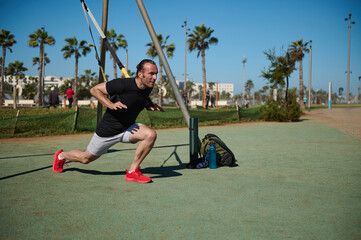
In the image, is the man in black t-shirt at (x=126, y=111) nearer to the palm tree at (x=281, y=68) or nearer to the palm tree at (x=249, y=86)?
the palm tree at (x=281, y=68)

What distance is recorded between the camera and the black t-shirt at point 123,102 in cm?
442

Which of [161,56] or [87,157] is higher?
[161,56]

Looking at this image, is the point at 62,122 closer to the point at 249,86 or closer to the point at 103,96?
the point at 103,96

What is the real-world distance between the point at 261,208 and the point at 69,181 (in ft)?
9.83

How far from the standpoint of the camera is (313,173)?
5.53m

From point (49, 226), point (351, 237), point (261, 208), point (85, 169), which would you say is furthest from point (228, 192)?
point (85, 169)

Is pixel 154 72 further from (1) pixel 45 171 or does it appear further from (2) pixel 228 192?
(1) pixel 45 171

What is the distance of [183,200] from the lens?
3.94 m

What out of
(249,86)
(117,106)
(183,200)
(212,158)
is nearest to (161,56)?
(212,158)

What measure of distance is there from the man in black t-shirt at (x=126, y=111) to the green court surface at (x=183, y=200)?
21.0 inches

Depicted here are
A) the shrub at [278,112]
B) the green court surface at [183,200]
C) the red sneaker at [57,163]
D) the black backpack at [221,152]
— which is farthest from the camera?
the shrub at [278,112]

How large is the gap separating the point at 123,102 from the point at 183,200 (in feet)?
5.22

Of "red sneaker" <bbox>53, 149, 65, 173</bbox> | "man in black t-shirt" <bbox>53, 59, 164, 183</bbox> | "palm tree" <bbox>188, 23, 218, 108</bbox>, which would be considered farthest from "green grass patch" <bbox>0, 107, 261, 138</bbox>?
"palm tree" <bbox>188, 23, 218, 108</bbox>

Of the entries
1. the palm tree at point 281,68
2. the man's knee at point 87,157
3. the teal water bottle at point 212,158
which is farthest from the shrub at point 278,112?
the man's knee at point 87,157
